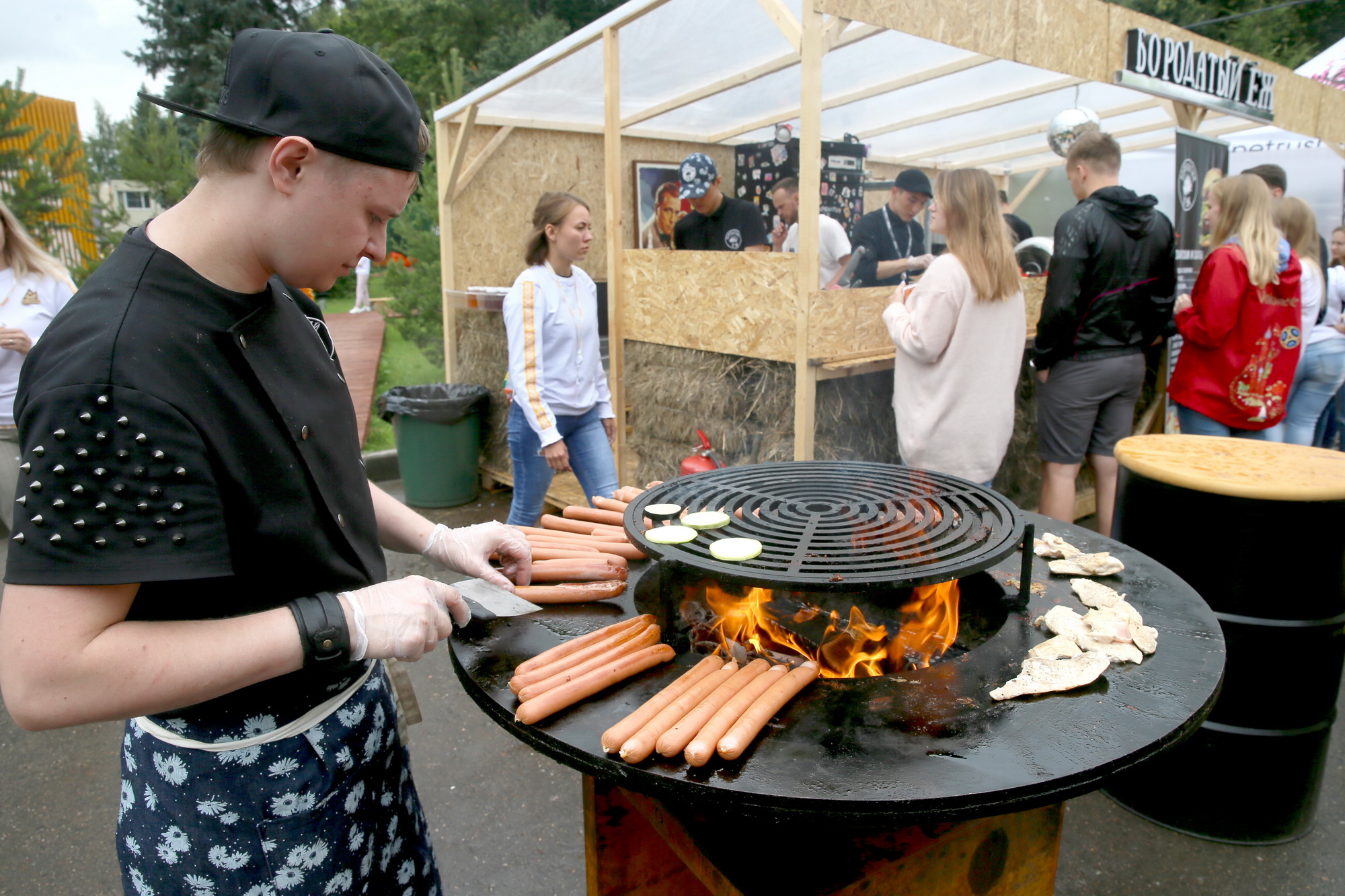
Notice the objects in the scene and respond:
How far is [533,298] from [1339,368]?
5713mm

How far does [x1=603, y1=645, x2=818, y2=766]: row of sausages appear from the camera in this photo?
50.3 inches

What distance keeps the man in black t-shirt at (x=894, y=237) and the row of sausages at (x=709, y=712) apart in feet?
17.5

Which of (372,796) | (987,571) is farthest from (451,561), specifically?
(987,571)

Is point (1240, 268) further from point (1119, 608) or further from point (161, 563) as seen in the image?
point (161, 563)

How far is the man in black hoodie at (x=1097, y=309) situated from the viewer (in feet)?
14.7

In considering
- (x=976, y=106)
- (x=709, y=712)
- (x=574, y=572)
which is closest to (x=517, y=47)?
(x=976, y=106)

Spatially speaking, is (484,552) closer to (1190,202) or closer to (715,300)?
(715,300)

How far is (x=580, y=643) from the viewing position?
5.44 feet

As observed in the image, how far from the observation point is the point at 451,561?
188 centimetres

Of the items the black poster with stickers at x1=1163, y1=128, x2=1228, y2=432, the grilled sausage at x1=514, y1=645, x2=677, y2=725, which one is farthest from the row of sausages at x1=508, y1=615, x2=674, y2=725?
the black poster with stickers at x1=1163, y1=128, x2=1228, y2=432

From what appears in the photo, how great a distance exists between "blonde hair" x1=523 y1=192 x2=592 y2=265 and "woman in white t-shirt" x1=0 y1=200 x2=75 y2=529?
8.45ft

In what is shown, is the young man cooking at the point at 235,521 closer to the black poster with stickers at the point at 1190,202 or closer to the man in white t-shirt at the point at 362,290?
the black poster with stickers at the point at 1190,202

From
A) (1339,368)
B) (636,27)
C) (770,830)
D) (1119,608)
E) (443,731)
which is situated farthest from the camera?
(1339,368)

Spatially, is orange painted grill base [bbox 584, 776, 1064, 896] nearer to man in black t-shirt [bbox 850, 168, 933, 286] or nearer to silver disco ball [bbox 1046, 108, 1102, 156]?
man in black t-shirt [bbox 850, 168, 933, 286]
